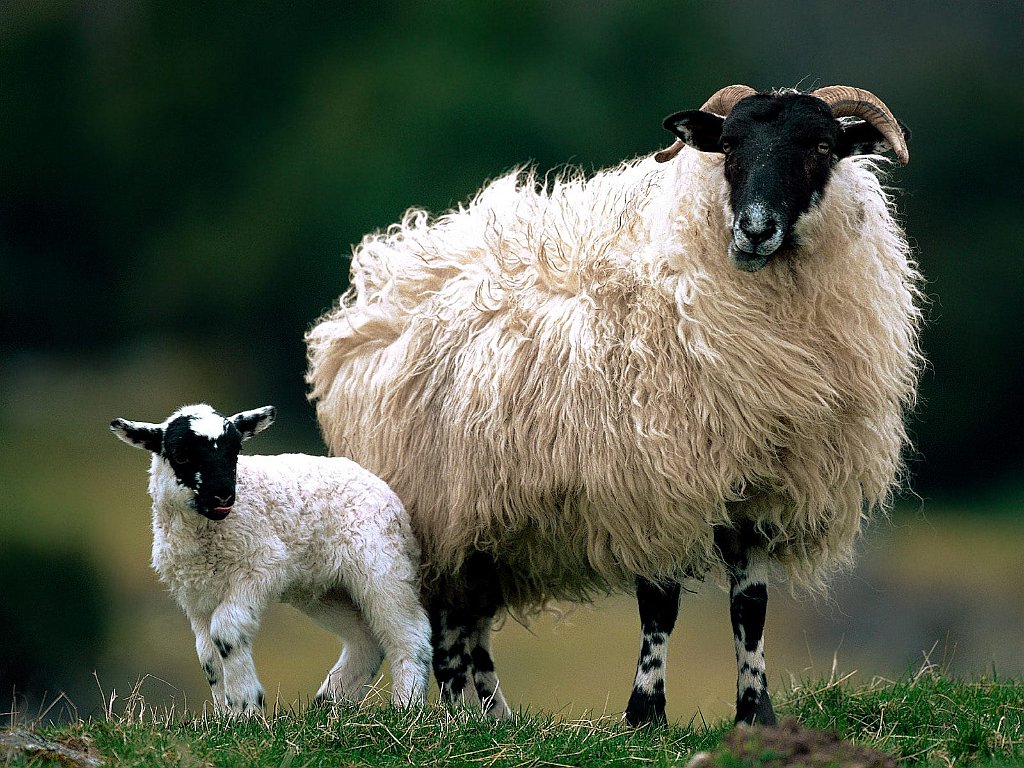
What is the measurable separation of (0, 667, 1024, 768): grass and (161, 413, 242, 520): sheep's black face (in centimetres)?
87

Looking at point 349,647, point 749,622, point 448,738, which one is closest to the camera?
point 448,738

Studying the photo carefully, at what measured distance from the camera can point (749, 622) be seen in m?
6.30

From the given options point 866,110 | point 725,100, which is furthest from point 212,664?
point 866,110

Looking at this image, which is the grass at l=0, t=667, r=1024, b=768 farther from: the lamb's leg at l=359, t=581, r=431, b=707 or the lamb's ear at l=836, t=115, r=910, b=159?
the lamb's ear at l=836, t=115, r=910, b=159

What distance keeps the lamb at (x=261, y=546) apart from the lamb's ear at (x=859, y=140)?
256 centimetres

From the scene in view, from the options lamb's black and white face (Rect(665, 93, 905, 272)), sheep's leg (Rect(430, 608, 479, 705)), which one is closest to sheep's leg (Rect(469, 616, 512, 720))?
sheep's leg (Rect(430, 608, 479, 705))

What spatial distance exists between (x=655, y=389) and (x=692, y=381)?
0.16 meters

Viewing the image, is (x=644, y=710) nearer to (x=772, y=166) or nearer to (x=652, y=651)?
(x=652, y=651)

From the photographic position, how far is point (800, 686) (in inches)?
279

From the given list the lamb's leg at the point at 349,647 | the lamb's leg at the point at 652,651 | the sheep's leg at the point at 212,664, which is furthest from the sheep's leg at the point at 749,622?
the sheep's leg at the point at 212,664

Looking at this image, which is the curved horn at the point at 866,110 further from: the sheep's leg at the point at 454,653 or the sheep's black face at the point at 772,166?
the sheep's leg at the point at 454,653

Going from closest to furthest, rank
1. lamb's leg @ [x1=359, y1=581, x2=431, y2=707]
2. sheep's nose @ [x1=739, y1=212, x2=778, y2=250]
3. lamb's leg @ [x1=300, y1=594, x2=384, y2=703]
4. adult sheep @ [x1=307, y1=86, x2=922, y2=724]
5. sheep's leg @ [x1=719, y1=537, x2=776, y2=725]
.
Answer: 1. sheep's nose @ [x1=739, y1=212, x2=778, y2=250]
2. adult sheep @ [x1=307, y1=86, x2=922, y2=724]
3. sheep's leg @ [x1=719, y1=537, x2=776, y2=725]
4. lamb's leg @ [x1=359, y1=581, x2=431, y2=707]
5. lamb's leg @ [x1=300, y1=594, x2=384, y2=703]

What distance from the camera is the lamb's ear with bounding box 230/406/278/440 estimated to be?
6.03 m

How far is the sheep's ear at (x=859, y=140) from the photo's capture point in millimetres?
6164
